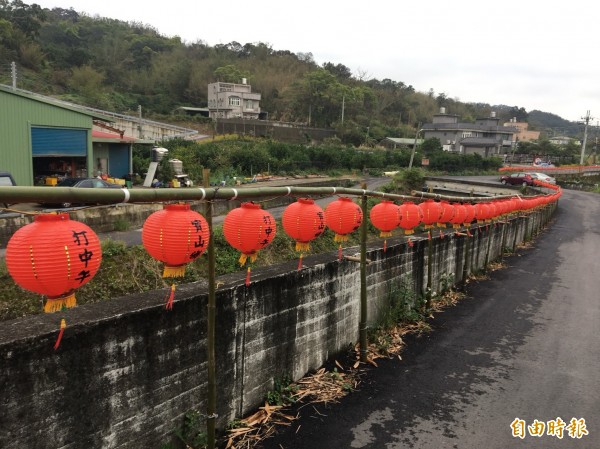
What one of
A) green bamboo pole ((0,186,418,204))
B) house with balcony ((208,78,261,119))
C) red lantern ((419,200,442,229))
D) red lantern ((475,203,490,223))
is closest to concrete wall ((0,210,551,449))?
green bamboo pole ((0,186,418,204))

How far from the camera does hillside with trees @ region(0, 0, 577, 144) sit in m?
56.6

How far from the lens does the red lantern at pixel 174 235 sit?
3.84 meters

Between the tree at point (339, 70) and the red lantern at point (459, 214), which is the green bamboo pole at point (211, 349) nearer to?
the red lantern at point (459, 214)

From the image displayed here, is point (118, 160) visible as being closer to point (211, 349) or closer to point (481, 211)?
point (481, 211)

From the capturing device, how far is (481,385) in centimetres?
636

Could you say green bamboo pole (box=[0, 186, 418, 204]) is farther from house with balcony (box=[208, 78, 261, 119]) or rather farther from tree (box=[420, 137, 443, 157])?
house with balcony (box=[208, 78, 261, 119])

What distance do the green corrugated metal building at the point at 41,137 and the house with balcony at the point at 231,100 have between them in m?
48.0

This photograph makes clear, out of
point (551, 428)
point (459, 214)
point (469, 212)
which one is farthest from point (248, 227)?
point (469, 212)

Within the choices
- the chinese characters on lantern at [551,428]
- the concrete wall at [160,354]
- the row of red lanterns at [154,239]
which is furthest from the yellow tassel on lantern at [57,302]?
the chinese characters on lantern at [551,428]

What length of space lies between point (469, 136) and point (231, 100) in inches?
1771

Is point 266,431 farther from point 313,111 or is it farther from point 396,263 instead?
point 313,111

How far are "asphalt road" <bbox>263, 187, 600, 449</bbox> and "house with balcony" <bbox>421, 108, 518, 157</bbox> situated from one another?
7022cm

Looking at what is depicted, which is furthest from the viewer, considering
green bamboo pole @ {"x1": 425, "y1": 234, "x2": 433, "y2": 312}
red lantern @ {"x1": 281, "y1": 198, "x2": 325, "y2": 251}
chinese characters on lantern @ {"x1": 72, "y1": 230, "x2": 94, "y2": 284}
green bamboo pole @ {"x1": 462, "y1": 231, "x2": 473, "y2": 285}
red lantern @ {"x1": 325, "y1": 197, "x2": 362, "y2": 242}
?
green bamboo pole @ {"x1": 462, "y1": 231, "x2": 473, "y2": 285}

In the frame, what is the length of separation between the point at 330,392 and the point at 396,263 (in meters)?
3.39
